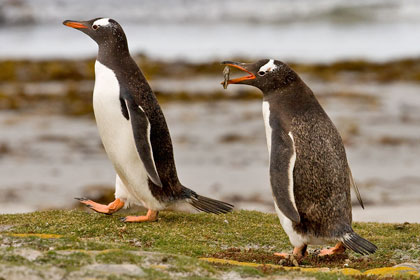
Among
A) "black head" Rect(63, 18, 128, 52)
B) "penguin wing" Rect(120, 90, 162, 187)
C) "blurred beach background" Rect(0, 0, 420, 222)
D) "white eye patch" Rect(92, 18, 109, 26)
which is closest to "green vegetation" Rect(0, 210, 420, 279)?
"penguin wing" Rect(120, 90, 162, 187)

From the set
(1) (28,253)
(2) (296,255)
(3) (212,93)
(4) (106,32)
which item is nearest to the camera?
(1) (28,253)

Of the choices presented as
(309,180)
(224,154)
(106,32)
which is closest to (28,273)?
(309,180)

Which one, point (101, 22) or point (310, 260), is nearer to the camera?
point (310, 260)

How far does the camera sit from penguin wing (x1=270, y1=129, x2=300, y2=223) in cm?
593

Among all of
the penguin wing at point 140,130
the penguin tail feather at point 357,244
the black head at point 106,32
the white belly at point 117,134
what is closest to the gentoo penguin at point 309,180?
the penguin tail feather at point 357,244

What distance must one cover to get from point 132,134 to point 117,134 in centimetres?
18

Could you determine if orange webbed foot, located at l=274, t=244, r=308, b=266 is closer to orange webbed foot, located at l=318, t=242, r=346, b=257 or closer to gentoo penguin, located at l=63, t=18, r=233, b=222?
orange webbed foot, located at l=318, t=242, r=346, b=257

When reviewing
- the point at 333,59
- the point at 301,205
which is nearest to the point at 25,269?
the point at 301,205

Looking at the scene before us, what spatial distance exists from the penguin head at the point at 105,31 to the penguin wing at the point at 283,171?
2.15 meters

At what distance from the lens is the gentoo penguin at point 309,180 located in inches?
237

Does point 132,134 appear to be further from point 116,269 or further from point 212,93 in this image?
point 212,93

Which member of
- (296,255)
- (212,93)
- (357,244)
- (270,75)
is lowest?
(212,93)

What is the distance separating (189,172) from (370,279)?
9.50 m

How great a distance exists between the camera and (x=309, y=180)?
19.9 ft
